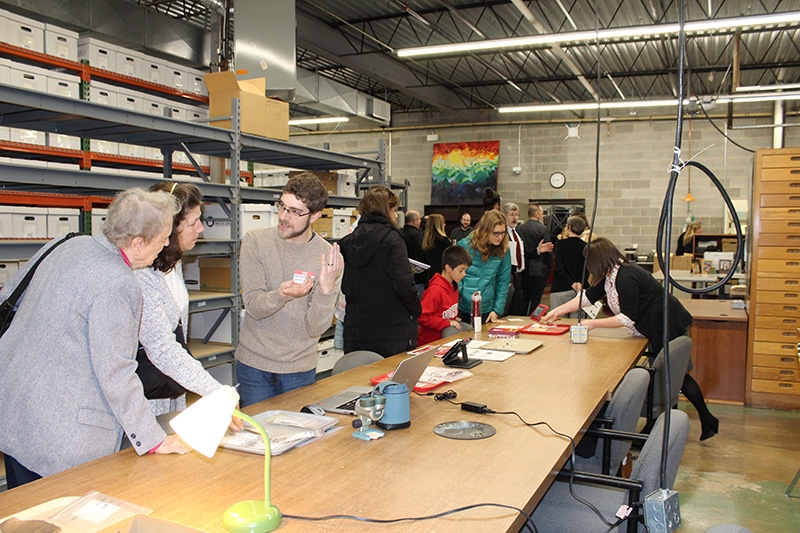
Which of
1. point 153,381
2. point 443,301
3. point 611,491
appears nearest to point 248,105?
point 443,301

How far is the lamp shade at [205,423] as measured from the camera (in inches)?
48.8

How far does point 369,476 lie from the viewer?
157 cm

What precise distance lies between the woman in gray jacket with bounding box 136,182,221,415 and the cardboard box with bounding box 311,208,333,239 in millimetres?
3240

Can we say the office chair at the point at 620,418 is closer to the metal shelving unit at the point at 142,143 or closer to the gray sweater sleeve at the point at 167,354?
the gray sweater sleeve at the point at 167,354

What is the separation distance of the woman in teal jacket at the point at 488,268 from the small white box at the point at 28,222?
2855 millimetres

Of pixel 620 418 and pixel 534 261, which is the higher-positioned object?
pixel 534 261

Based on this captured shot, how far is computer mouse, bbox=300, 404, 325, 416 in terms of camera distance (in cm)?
206

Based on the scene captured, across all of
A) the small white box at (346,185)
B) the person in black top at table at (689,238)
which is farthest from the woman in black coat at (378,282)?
the person in black top at table at (689,238)

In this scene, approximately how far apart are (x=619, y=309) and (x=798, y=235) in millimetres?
2276

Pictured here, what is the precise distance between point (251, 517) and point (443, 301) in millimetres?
2840

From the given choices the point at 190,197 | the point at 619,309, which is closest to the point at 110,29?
the point at 190,197

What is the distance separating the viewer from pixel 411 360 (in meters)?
2.06

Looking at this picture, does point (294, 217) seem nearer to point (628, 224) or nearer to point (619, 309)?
point (619, 309)

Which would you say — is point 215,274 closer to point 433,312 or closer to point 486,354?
point 433,312
